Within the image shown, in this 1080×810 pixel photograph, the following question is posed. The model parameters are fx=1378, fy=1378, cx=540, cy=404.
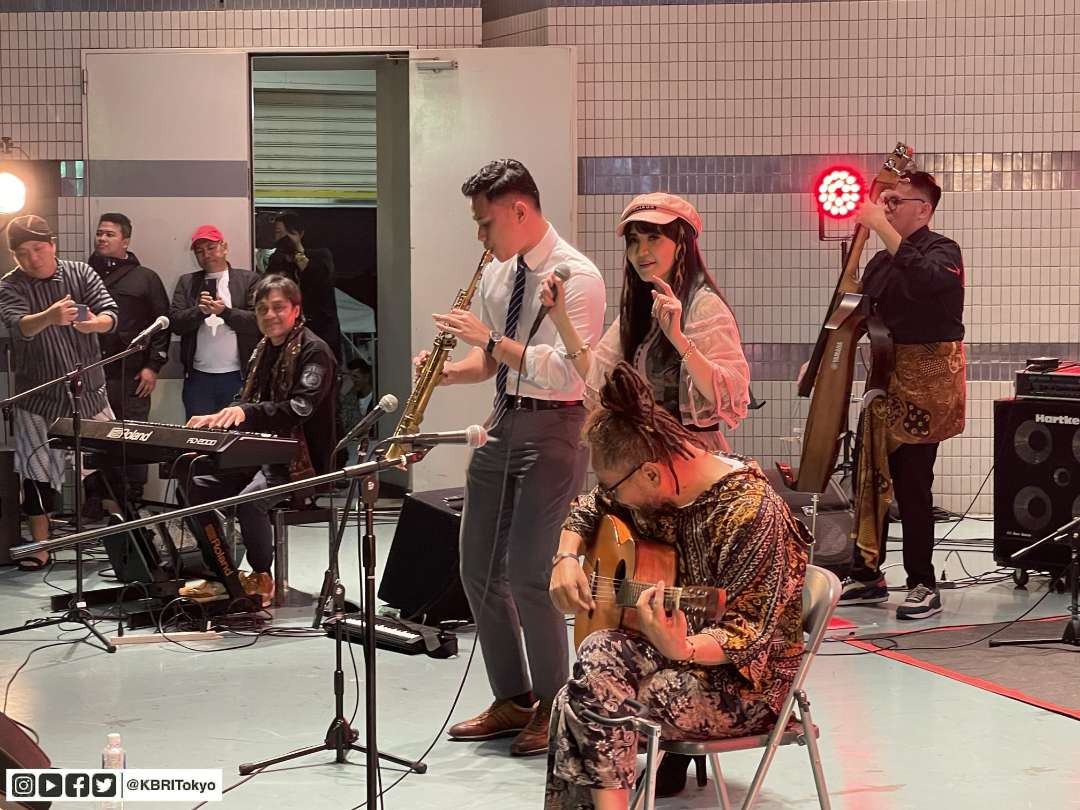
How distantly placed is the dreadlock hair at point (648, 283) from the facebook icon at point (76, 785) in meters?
1.73

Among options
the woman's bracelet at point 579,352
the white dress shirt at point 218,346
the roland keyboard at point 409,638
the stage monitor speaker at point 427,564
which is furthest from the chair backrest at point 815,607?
the white dress shirt at point 218,346

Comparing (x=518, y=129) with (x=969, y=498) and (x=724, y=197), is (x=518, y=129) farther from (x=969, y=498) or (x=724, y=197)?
(x=969, y=498)

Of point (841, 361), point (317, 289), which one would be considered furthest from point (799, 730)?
point (317, 289)

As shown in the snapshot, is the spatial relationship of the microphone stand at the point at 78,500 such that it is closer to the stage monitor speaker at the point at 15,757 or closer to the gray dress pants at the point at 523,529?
the gray dress pants at the point at 523,529

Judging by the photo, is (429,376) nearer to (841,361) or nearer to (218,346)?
(841,361)

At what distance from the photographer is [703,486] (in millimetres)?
2971

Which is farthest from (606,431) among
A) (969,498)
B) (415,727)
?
(969,498)

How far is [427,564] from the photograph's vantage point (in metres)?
5.75

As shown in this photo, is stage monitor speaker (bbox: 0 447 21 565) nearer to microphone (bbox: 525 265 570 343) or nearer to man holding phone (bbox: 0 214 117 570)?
man holding phone (bbox: 0 214 117 570)

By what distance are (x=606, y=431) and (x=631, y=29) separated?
6.01m

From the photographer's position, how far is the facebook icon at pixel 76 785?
285cm

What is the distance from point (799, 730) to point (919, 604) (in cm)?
304

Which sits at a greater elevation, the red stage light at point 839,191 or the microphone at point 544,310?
the red stage light at point 839,191

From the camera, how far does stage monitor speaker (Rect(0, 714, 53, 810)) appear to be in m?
2.66
